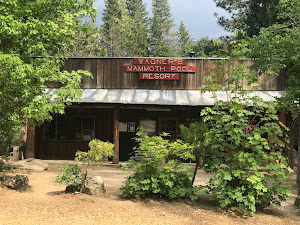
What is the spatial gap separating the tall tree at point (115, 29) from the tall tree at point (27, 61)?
3847 cm

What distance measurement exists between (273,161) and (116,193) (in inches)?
163

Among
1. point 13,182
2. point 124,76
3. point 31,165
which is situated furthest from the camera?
point 124,76

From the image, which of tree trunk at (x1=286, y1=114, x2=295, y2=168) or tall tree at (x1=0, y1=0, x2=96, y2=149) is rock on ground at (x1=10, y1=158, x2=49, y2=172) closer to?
tall tree at (x1=0, y1=0, x2=96, y2=149)

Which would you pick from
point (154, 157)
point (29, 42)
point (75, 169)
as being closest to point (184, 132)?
point (154, 157)

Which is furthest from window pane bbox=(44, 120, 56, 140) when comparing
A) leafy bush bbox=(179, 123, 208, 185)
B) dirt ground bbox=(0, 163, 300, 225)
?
leafy bush bbox=(179, 123, 208, 185)

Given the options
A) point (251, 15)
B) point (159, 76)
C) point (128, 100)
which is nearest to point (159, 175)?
point (128, 100)

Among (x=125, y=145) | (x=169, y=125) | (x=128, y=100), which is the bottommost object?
(x=125, y=145)

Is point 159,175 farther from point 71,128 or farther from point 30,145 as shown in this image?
point 71,128

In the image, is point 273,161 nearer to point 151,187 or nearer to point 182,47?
point 151,187

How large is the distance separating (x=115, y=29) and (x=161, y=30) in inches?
324

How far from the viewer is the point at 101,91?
1489 cm

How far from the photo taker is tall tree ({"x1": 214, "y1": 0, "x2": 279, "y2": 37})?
24.3 metres

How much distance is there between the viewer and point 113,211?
6.39 m

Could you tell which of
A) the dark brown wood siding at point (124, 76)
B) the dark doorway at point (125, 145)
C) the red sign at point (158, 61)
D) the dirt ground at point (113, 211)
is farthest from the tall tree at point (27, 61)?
the dark doorway at point (125, 145)
